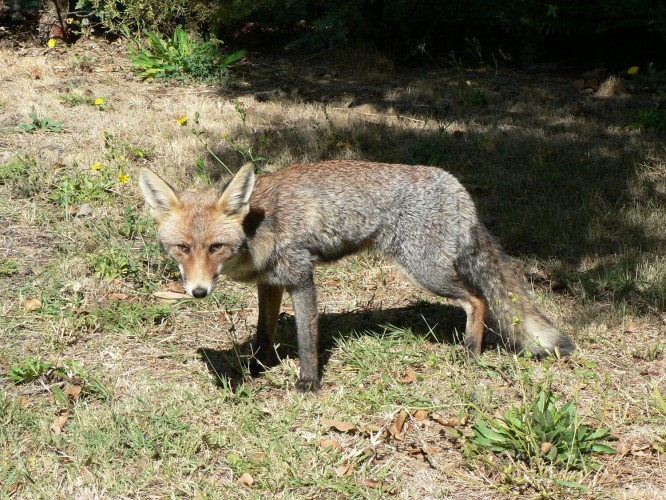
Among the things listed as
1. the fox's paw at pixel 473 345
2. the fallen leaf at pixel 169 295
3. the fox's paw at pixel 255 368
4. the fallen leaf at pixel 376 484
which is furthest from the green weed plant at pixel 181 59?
the fallen leaf at pixel 376 484

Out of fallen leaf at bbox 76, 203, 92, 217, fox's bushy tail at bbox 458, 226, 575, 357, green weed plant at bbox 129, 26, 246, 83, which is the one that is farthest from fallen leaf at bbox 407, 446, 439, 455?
green weed plant at bbox 129, 26, 246, 83

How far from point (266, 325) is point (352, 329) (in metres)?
0.71

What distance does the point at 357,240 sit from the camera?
5.10 meters

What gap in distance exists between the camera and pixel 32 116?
28.3ft

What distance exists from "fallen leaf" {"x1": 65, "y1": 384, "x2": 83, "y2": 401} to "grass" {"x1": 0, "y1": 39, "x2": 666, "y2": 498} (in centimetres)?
2

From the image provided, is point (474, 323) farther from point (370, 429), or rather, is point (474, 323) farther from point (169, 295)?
point (169, 295)

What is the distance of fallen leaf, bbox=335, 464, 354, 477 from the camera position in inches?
157

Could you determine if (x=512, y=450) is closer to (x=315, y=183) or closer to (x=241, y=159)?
(x=315, y=183)

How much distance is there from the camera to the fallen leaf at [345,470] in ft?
13.1

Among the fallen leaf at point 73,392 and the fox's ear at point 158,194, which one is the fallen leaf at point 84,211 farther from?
the fox's ear at point 158,194

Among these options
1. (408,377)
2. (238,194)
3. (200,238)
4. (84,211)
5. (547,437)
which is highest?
(238,194)

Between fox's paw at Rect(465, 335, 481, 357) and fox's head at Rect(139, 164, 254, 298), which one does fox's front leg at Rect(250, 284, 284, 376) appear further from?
fox's paw at Rect(465, 335, 481, 357)

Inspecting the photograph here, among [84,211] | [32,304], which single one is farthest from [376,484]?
[84,211]

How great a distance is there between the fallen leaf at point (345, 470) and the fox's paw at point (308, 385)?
0.85 metres
